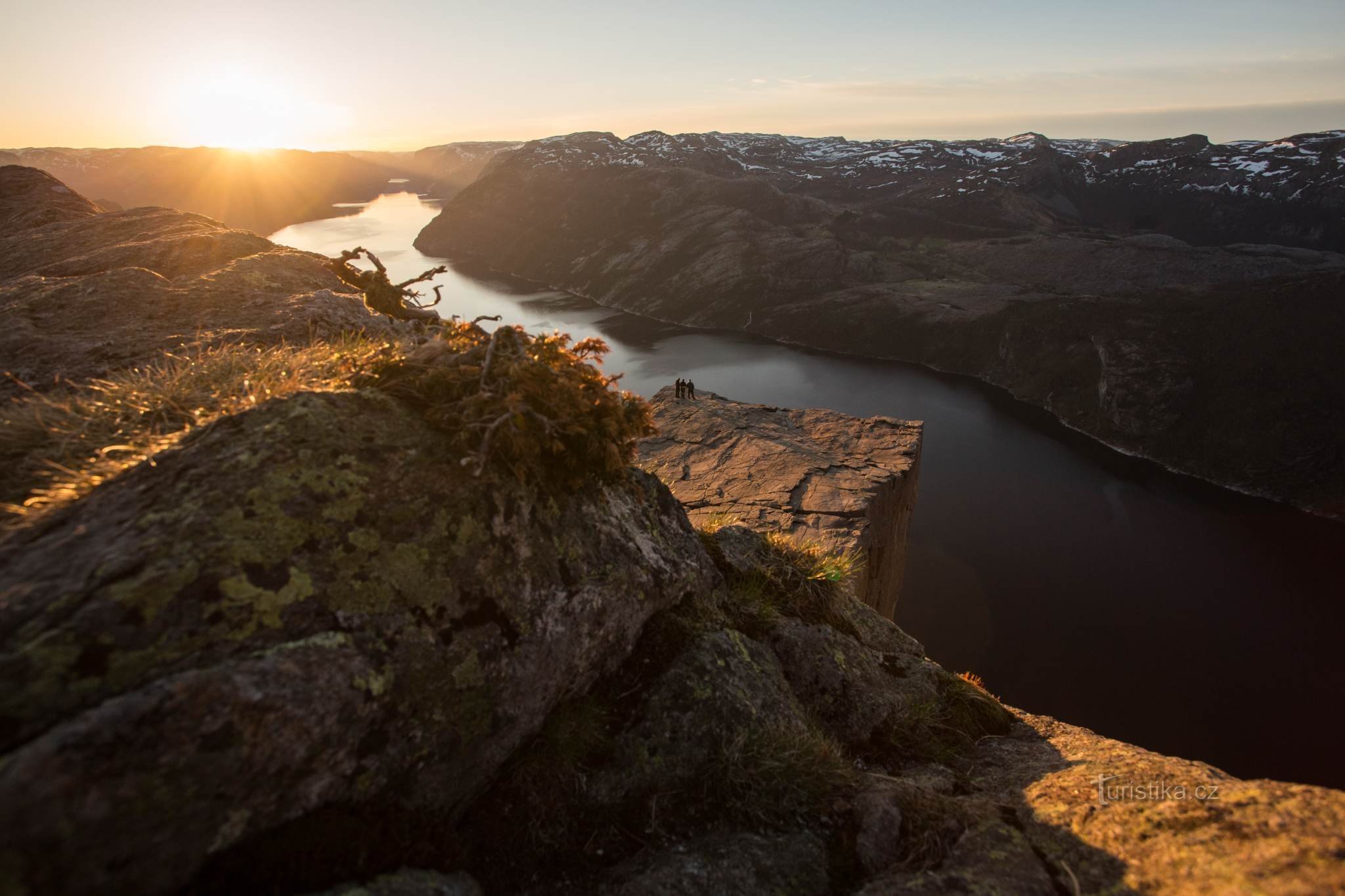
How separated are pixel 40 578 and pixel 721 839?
3968 millimetres

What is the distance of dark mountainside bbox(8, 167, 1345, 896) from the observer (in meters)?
2.58

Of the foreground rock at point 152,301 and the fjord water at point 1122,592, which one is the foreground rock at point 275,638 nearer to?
the foreground rock at point 152,301

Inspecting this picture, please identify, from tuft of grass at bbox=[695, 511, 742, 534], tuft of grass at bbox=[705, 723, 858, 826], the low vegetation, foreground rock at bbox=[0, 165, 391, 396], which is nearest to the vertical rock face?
tuft of grass at bbox=[695, 511, 742, 534]

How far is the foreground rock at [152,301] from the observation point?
611cm

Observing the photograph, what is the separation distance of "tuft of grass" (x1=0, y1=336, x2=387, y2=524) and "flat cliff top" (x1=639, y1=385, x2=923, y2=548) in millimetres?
7309

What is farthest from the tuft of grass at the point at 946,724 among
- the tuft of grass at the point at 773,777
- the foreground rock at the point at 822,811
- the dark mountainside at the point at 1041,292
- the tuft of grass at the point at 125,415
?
the dark mountainside at the point at 1041,292

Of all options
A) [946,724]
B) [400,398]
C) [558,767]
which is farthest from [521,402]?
[946,724]

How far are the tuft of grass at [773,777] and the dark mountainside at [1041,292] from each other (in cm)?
8935

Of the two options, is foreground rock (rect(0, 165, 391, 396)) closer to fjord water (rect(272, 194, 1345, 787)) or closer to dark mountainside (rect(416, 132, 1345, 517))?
fjord water (rect(272, 194, 1345, 787))

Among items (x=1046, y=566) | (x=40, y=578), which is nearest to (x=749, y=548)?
(x=40, y=578)

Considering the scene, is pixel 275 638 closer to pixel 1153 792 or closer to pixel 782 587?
pixel 782 587

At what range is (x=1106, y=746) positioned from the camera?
5.64 metres

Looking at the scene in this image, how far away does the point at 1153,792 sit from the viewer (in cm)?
418

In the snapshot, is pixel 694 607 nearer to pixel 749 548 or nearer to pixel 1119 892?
pixel 749 548
